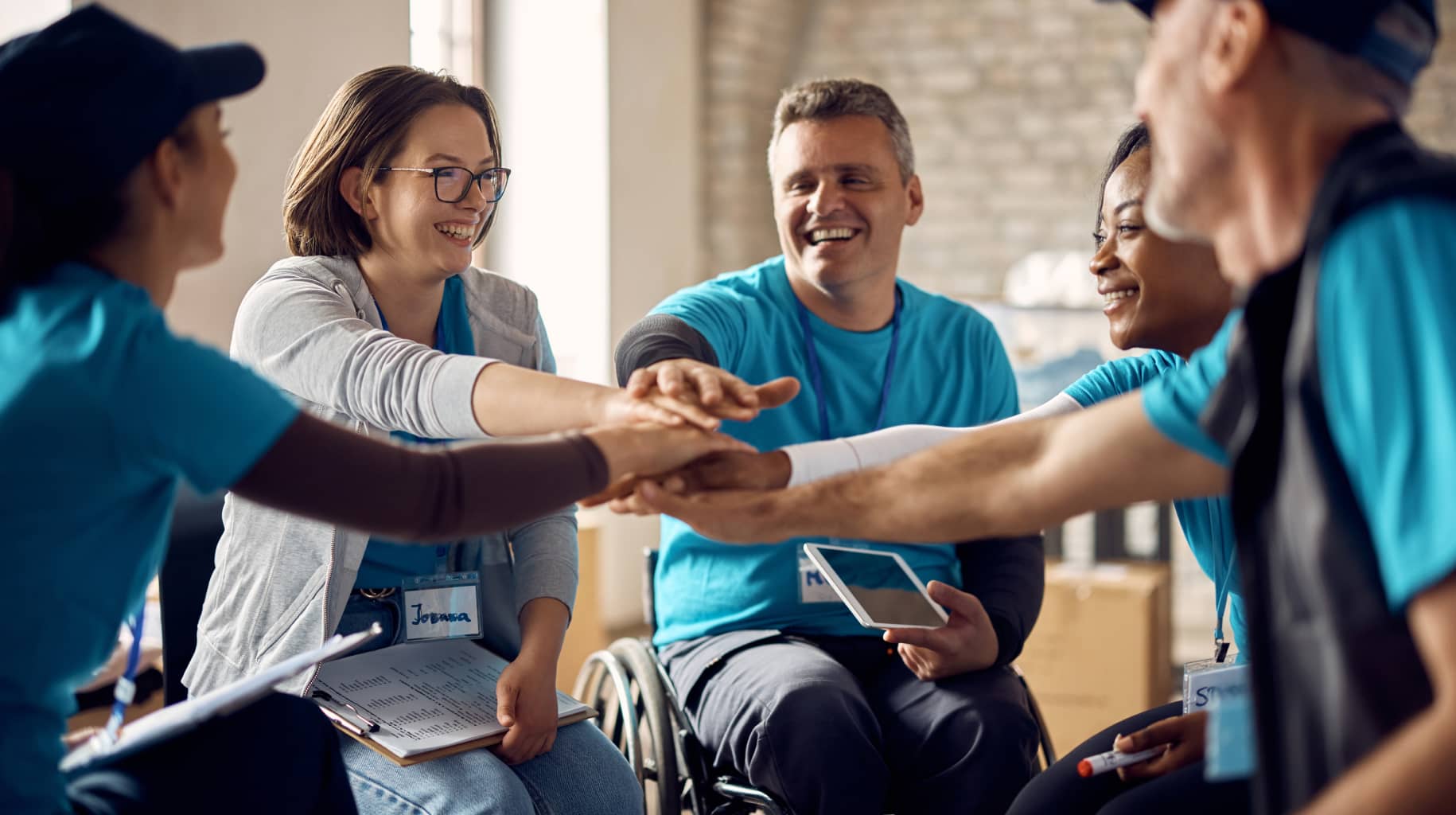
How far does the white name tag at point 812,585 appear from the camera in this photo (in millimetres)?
2201

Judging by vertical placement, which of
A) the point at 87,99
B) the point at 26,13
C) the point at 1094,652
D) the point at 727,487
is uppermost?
the point at 26,13

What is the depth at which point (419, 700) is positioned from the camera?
182cm

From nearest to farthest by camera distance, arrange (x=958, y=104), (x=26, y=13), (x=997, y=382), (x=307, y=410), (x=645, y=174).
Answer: (x=307, y=410), (x=997, y=382), (x=26, y=13), (x=645, y=174), (x=958, y=104)

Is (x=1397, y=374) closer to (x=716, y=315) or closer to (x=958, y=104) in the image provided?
(x=716, y=315)

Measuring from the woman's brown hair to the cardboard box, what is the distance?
2.63 meters

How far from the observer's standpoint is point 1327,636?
3.00ft

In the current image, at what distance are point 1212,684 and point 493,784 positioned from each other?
1.00 m

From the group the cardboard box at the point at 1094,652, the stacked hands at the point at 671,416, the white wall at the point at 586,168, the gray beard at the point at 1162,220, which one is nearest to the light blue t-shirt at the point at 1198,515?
the gray beard at the point at 1162,220

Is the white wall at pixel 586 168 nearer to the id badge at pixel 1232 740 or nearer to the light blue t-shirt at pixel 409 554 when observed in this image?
the light blue t-shirt at pixel 409 554

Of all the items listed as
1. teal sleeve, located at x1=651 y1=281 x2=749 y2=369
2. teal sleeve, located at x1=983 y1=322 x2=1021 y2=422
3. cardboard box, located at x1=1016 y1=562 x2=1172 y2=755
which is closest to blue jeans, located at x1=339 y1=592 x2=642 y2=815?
teal sleeve, located at x1=651 y1=281 x2=749 y2=369

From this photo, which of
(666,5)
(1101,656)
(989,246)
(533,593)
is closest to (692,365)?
(533,593)

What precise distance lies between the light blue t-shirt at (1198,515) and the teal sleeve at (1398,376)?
0.75m

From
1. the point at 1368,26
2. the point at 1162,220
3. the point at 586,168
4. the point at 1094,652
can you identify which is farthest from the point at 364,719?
the point at 586,168

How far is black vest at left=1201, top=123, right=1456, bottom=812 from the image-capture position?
891mm
